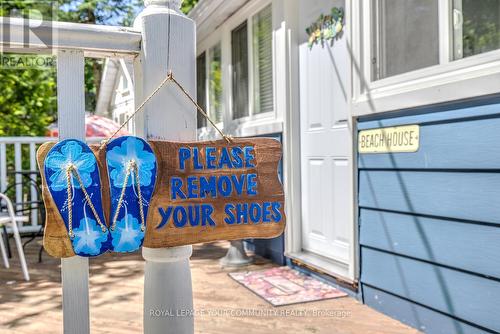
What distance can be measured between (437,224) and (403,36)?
1067 millimetres

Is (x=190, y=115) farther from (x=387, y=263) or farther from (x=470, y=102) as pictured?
(x=387, y=263)

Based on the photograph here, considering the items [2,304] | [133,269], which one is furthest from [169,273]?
[133,269]

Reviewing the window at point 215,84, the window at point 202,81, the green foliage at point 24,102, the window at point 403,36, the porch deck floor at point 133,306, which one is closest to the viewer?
the window at point 403,36

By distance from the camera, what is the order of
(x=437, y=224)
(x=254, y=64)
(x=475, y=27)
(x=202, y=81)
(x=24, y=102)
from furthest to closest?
(x=24, y=102), (x=202, y=81), (x=254, y=64), (x=437, y=224), (x=475, y=27)

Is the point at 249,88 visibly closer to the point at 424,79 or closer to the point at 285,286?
the point at 285,286

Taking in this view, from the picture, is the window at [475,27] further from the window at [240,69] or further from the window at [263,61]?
the window at [240,69]

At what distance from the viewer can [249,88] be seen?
182 inches

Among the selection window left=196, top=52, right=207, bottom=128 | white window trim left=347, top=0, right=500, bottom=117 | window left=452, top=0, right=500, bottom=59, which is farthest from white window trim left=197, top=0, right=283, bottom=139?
window left=452, top=0, right=500, bottom=59

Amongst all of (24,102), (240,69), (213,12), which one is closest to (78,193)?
(240,69)

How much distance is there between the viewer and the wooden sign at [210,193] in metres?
0.95

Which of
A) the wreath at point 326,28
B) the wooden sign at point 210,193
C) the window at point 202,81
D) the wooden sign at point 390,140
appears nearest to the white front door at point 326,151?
the wreath at point 326,28

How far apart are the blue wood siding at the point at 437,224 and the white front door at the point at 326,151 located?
0.28 m

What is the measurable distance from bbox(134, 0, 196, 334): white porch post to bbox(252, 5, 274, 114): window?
3.16 meters

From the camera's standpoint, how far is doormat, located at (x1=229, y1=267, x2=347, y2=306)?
117 inches
